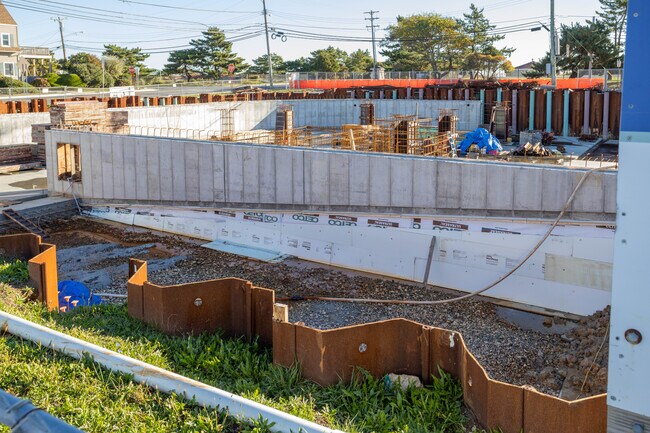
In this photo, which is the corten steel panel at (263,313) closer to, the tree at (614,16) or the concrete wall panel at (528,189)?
the concrete wall panel at (528,189)

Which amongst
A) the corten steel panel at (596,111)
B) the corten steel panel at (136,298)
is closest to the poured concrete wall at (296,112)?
the corten steel panel at (596,111)

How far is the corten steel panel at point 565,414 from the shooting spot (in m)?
5.54

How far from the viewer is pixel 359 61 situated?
101500 millimetres

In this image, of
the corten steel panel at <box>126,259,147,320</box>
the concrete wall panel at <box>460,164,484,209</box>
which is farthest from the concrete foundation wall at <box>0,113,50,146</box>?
the corten steel panel at <box>126,259,147,320</box>

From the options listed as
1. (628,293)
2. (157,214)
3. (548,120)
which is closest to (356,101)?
(548,120)

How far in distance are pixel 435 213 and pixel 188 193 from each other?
722 centimetres

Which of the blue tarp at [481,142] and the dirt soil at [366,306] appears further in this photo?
the blue tarp at [481,142]

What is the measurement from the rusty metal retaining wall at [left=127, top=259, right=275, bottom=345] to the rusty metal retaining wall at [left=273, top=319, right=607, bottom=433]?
112 centimetres

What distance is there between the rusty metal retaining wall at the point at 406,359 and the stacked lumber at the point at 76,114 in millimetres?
17634

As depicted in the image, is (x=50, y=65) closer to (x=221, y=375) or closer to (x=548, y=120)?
(x=548, y=120)

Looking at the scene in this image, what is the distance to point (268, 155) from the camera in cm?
1650

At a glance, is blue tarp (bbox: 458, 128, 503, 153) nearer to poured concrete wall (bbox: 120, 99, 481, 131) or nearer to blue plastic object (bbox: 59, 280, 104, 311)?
poured concrete wall (bbox: 120, 99, 481, 131)

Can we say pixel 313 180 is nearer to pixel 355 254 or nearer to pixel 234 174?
pixel 355 254

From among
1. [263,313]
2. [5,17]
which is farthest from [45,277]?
[5,17]
